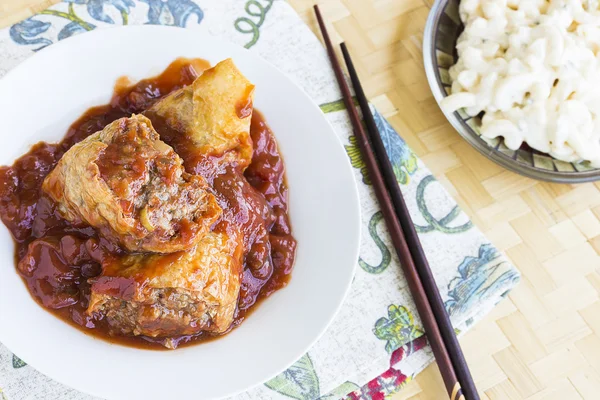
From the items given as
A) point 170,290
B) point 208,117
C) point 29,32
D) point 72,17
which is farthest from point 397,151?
point 29,32

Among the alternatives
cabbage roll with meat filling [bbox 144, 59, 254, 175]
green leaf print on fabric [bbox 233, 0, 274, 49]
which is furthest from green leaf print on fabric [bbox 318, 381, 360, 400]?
green leaf print on fabric [bbox 233, 0, 274, 49]

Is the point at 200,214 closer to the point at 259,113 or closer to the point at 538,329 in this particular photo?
the point at 259,113


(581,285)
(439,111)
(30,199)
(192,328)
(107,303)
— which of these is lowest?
(581,285)

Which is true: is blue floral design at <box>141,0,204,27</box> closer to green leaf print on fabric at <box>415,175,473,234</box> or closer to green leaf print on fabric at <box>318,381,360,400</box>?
green leaf print on fabric at <box>415,175,473,234</box>

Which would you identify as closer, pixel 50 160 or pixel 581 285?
pixel 50 160

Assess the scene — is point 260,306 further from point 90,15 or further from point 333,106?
point 90,15

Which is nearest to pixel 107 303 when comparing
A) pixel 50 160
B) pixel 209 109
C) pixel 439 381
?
pixel 50 160

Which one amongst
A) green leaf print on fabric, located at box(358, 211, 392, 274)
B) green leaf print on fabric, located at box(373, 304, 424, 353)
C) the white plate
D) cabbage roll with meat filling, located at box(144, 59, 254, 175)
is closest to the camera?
the white plate
